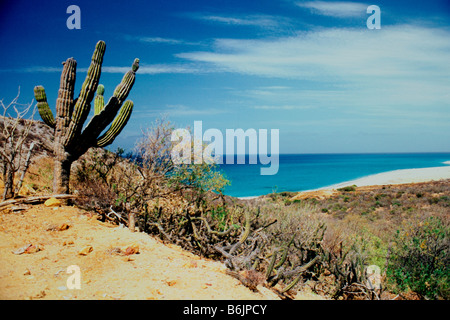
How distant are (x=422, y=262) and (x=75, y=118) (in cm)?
925

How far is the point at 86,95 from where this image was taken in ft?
23.7

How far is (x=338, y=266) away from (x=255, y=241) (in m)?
1.84

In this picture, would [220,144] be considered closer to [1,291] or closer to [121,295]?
[121,295]

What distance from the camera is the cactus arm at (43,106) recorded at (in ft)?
23.0

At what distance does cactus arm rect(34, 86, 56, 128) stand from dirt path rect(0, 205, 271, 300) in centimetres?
226

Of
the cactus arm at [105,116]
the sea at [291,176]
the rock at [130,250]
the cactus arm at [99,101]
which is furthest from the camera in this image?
the sea at [291,176]

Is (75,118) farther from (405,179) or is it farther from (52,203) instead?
(405,179)

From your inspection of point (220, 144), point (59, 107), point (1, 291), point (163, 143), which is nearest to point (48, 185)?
point (59, 107)

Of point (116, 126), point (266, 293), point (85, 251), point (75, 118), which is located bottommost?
point (266, 293)

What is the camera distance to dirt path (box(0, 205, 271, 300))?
149 inches

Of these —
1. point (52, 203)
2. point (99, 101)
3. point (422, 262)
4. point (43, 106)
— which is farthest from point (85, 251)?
point (422, 262)

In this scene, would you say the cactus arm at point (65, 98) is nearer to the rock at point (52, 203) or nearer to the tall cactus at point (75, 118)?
the tall cactus at point (75, 118)

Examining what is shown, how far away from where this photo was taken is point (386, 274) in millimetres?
7211

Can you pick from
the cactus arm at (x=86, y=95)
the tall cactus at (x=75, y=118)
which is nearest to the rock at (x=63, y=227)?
the tall cactus at (x=75, y=118)
